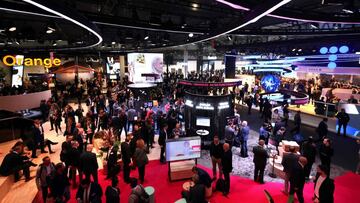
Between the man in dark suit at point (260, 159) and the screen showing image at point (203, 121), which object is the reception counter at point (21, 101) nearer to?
the screen showing image at point (203, 121)

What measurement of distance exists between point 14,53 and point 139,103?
30.9 ft

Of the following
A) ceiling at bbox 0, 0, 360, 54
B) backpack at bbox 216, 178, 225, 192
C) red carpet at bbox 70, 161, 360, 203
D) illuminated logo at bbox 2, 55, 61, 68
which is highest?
ceiling at bbox 0, 0, 360, 54

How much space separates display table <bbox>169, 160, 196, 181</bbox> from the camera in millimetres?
6902

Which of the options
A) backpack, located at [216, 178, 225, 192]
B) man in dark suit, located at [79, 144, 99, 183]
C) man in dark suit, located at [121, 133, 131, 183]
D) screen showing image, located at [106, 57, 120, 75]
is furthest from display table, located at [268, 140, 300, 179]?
screen showing image, located at [106, 57, 120, 75]

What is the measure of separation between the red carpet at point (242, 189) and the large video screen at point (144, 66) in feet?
41.3

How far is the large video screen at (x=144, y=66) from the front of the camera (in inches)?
761

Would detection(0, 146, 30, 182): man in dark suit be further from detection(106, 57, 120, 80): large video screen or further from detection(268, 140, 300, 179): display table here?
detection(106, 57, 120, 80): large video screen

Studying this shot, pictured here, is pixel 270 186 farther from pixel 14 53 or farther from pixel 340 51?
pixel 14 53

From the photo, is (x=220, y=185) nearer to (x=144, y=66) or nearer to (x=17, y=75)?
(x=144, y=66)

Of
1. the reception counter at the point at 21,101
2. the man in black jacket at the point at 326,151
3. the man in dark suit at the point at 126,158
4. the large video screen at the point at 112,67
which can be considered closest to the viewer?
the man in dark suit at the point at 126,158

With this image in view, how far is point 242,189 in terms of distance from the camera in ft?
21.4

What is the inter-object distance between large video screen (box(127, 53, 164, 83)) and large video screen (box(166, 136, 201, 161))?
12.9 metres

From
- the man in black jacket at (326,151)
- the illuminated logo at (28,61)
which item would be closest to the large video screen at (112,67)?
the illuminated logo at (28,61)

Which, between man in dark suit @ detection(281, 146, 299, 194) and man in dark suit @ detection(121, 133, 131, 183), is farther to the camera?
man in dark suit @ detection(121, 133, 131, 183)
